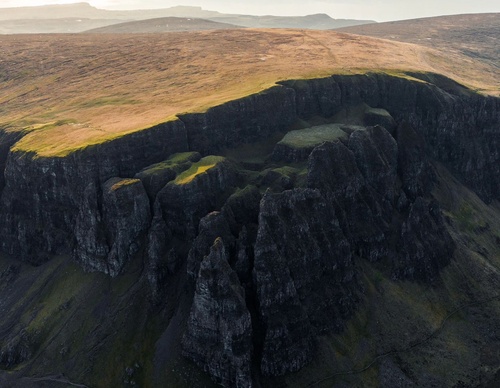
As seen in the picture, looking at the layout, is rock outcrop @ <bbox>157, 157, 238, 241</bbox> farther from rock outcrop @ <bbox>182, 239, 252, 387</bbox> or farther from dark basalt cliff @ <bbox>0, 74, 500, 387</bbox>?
rock outcrop @ <bbox>182, 239, 252, 387</bbox>

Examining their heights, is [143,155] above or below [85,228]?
above

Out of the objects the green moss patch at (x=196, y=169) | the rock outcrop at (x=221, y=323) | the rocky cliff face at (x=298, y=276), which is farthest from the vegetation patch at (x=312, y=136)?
the rock outcrop at (x=221, y=323)

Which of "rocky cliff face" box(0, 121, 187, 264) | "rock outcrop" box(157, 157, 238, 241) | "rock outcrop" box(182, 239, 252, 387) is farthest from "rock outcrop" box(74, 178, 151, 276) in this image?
"rock outcrop" box(182, 239, 252, 387)

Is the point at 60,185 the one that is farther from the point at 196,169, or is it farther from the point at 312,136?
the point at 312,136

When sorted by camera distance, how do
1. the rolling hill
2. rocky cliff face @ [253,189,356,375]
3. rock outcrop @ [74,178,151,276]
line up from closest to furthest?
rocky cliff face @ [253,189,356,375] < the rolling hill < rock outcrop @ [74,178,151,276]

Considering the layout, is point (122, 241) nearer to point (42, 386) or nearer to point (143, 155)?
point (143, 155)

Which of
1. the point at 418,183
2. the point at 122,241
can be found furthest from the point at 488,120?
the point at 122,241
